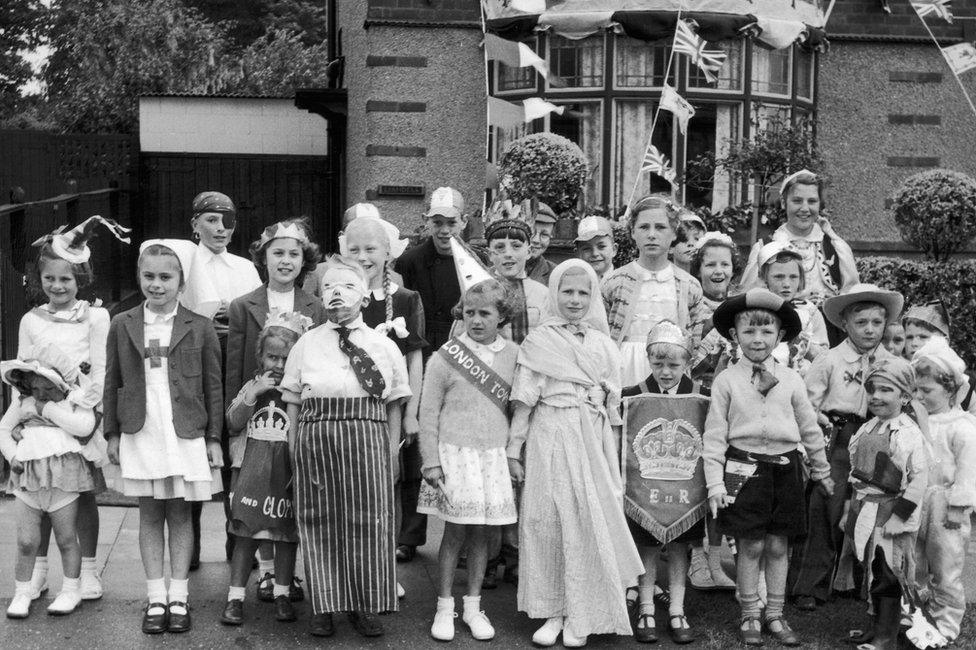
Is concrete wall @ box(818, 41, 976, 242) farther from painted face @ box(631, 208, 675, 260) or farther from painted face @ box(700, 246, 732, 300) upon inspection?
painted face @ box(631, 208, 675, 260)

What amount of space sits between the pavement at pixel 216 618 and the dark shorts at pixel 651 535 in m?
0.44

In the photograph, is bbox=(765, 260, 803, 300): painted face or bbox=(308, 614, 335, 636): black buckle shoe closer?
bbox=(308, 614, 335, 636): black buckle shoe

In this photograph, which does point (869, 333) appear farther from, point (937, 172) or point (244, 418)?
point (937, 172)

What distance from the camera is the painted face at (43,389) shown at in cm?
576

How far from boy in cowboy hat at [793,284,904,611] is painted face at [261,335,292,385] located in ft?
8.74

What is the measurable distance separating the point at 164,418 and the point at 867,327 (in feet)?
11.4

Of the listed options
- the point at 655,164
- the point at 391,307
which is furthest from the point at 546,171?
the point at 391,307

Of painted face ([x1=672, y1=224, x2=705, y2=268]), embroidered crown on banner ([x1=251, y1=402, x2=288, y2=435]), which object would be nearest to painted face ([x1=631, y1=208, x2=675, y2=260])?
painted face ([x1=672, y1=224, x2=705, y2=268])

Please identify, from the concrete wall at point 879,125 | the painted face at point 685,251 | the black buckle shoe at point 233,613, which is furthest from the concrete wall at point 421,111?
the black buckle shoe at point 233,613

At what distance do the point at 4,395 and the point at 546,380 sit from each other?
4104 millimetres

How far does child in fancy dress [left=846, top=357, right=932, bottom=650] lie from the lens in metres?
5.64

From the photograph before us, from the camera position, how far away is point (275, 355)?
5707 millimetres

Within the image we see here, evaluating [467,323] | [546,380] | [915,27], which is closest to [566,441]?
[546,380]

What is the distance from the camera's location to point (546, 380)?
18.9 feet
